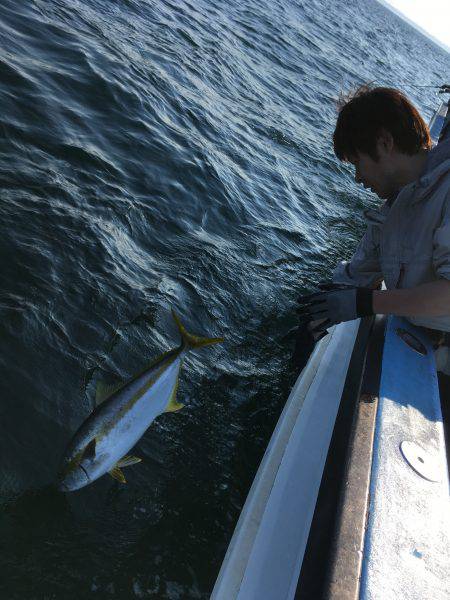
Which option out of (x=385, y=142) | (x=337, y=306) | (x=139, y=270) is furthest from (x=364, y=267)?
(x=139, y=270)

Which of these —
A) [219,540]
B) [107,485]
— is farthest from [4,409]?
[219,540]

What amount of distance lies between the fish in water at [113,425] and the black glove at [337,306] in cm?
138

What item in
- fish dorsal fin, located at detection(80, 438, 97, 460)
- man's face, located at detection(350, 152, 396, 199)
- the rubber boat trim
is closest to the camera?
the rubber boat trim

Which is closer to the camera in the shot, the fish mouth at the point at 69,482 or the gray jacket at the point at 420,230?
the fish mouth at the point at 69,482

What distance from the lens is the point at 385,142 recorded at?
3.48m

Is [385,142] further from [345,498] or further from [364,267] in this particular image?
[345,498]

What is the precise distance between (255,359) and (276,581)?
10.5ft

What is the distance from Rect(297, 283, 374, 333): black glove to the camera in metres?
3.76

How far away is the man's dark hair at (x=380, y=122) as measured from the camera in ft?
11.2

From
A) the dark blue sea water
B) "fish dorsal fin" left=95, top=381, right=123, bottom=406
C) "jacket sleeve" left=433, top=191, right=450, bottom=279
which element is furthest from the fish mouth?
"jacket sleeve" left=433, top=191, right=450, bottom=279

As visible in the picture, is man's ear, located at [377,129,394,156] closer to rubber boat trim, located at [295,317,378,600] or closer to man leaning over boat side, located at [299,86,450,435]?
man leaning over boat side, located at [299,86,450,435]

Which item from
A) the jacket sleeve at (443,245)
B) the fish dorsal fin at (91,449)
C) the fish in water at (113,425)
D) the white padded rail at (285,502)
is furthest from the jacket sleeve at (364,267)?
the fish dorsal fin at (91,449)

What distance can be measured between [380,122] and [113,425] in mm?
2403

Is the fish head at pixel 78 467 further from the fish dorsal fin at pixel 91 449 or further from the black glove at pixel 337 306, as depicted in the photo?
the black glove at pixel 337 306
